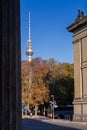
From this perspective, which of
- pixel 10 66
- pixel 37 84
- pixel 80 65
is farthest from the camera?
pixel 37 84

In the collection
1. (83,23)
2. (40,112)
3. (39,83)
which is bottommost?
(40,112)

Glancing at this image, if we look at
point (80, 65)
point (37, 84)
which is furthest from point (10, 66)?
point (37, 84)

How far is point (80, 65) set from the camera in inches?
2638

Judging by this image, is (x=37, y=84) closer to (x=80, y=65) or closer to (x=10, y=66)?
(x=80, y=65)

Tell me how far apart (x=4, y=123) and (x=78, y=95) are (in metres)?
63.5

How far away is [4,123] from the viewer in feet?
12.7

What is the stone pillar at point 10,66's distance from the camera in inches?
154

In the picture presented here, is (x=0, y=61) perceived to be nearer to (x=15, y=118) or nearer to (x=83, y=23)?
(x=15, y=118)

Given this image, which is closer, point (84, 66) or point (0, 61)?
point (0, 61)

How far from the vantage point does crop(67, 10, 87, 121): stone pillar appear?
6475cm

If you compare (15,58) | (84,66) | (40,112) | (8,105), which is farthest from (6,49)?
(40,112)

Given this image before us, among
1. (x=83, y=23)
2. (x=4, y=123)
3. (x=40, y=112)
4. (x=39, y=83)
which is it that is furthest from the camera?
(x=40, y=112)

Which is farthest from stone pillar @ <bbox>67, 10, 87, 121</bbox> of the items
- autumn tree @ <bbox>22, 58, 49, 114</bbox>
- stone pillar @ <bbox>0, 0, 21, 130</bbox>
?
stone pillar @ <bbox>0, 0, 21, 130</bbox>

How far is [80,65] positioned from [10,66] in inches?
2492
